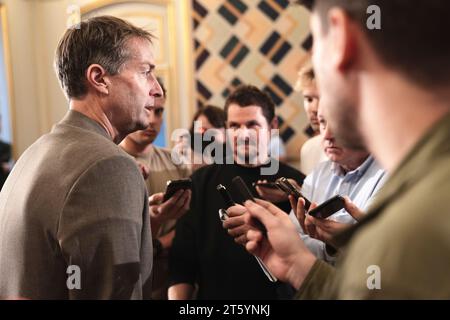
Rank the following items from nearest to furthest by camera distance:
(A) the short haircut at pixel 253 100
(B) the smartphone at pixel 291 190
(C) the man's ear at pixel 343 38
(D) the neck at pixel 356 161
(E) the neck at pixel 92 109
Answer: (C) the man's ear at pixel 343 38
(E) the neck at pixel 92 109
(B) the smartphone at pixel 291 190
(D) the neck at pixel 356 161
(A) the short haircut at pixel 253 100

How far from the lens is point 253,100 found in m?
1.91

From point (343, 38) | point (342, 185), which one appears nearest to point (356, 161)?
point (342, 185)

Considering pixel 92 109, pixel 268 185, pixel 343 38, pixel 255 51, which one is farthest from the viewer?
pixel 255 51

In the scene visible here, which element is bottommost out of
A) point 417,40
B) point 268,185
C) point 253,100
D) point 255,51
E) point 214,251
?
point 214,251

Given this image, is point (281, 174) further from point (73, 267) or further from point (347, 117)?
point (347, 117)

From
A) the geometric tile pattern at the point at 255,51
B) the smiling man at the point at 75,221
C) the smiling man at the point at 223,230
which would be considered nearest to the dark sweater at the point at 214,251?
the smiling man at the point at 223,230

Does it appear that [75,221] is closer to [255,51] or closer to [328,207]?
[328,207]

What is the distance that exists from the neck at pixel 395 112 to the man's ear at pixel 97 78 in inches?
25.5

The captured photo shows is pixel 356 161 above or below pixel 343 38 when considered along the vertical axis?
below

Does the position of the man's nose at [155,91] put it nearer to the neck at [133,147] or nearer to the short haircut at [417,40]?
the short haircut at [417,40]

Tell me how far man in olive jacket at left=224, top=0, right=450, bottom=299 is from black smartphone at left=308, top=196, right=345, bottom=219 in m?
0.54

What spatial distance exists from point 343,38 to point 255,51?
101 inches

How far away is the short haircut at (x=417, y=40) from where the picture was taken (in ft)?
1.57

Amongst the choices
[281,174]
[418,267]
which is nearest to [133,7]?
[281,174]
